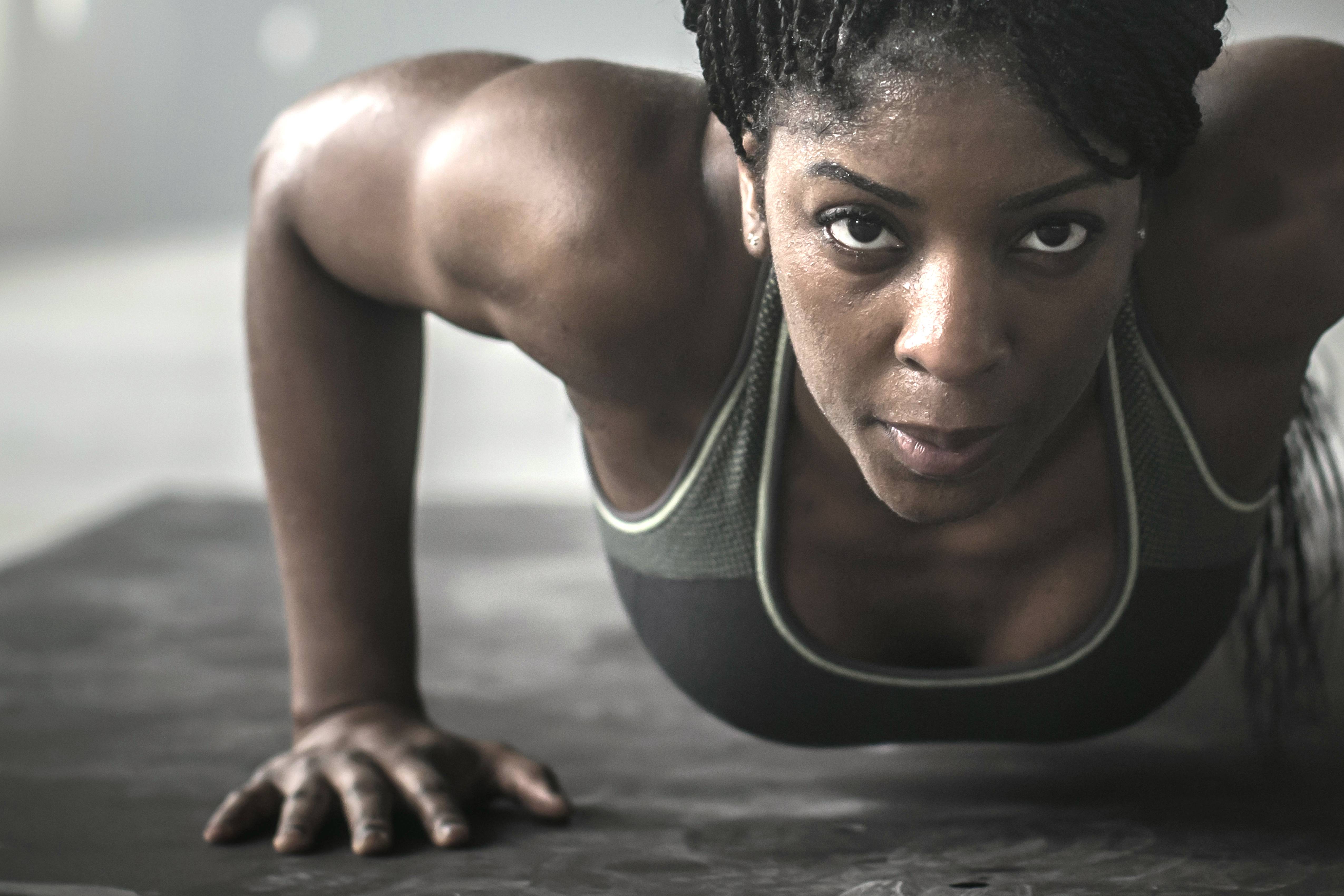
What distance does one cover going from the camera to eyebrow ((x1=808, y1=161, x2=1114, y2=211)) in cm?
83

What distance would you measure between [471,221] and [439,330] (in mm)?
4815

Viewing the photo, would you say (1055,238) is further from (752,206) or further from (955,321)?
(752,206)

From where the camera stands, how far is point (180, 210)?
8086 millimetres

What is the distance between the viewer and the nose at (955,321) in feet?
2.77

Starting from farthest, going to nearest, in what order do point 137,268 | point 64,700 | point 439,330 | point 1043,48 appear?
point 137,268 < point 439,330 < point 64,700 < point 1043,48

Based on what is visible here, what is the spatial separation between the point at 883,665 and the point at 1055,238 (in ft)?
1.25

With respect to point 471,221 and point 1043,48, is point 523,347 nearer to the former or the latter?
point 471,221

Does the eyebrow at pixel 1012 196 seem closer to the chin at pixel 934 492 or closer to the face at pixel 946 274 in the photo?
the face at pixel 946 274

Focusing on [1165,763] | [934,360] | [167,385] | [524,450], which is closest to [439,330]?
[167,385]

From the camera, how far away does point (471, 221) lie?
108 cm

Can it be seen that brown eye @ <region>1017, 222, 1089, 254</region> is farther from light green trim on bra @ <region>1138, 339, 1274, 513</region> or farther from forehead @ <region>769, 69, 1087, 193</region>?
light green trim on bra @ <region>1138, 339, 1274, 513</region>

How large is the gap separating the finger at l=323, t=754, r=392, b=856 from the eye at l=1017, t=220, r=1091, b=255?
0.63 metres

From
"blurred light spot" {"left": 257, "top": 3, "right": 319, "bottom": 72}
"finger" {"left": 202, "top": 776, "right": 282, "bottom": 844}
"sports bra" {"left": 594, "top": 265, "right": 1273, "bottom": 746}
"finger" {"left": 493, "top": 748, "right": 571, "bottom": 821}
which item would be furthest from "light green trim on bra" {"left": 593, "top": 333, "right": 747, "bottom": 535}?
"blurred light spot" {"left": 257, "top": 3, "right": 319, "bottom": 72}

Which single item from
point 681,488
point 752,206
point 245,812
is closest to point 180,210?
point 245,812
